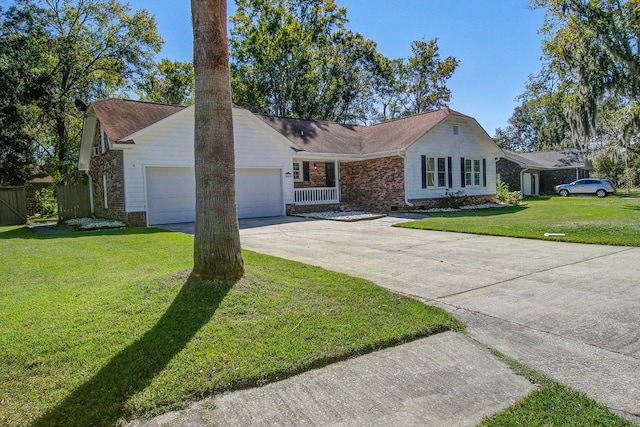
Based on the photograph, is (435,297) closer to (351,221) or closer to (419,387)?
(419,387)

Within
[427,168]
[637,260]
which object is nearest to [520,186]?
[427,168]

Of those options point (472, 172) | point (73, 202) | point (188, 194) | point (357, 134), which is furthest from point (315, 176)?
point (73, 202)

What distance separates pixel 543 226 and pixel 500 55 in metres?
13.5

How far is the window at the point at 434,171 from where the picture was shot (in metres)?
19.8

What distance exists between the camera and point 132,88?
30594 millimetres

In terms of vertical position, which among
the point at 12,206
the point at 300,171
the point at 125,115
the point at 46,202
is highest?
the point at 125,115

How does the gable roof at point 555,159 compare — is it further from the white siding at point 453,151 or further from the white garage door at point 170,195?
the white garage door at point 170,195

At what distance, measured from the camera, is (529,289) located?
5582 mm

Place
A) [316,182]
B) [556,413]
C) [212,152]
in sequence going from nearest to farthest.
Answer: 1. [556,413]
2. [212,152]
3. [316,182]

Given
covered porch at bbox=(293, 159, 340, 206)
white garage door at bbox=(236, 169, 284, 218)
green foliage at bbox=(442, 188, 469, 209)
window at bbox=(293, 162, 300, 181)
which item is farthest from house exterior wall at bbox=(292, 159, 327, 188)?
green foliage at bbox=(442, 188, 469, 209)

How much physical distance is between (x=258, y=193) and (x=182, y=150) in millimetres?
3837

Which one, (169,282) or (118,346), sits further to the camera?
(169,282)

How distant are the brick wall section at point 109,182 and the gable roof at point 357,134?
750 centimetres

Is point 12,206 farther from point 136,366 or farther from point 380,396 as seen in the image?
point 380,396
